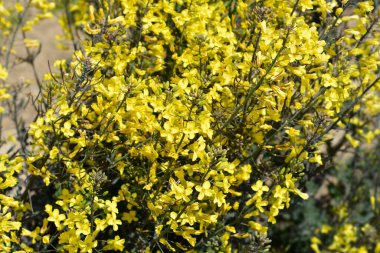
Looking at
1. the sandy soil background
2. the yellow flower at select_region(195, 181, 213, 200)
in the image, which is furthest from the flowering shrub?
the sandy soil background

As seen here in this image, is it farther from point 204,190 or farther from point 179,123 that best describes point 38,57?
point 204,190

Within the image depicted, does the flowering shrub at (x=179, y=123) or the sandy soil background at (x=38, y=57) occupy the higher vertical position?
the flowering shrub at (x=179, y=123)

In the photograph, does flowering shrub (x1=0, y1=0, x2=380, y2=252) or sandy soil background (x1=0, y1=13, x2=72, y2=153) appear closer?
flowering shrub (x1=0, y1=0, x2=380, y2=252)

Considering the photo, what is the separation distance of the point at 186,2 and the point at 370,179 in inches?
154

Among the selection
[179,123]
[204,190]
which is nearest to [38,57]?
[179,123]

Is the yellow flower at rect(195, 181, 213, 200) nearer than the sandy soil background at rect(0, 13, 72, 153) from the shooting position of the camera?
Yes

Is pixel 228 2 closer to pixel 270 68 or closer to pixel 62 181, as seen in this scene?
pixel 270 68

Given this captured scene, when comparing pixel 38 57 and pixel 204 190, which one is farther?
pixel 38 57

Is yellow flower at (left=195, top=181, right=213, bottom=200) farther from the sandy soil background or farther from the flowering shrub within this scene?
the sandy soil background

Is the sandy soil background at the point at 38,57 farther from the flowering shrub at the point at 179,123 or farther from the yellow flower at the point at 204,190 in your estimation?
the yellow flower at the point at 204,190

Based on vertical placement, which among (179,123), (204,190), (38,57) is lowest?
(38,57)

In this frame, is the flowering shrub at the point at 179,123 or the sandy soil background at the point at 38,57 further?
the sandy soil background at the point at 38,57

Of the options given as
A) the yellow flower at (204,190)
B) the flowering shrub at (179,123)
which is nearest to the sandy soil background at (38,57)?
the flowering shrub at (179,123)

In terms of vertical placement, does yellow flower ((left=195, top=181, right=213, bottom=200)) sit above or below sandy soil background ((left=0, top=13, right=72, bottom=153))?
above
